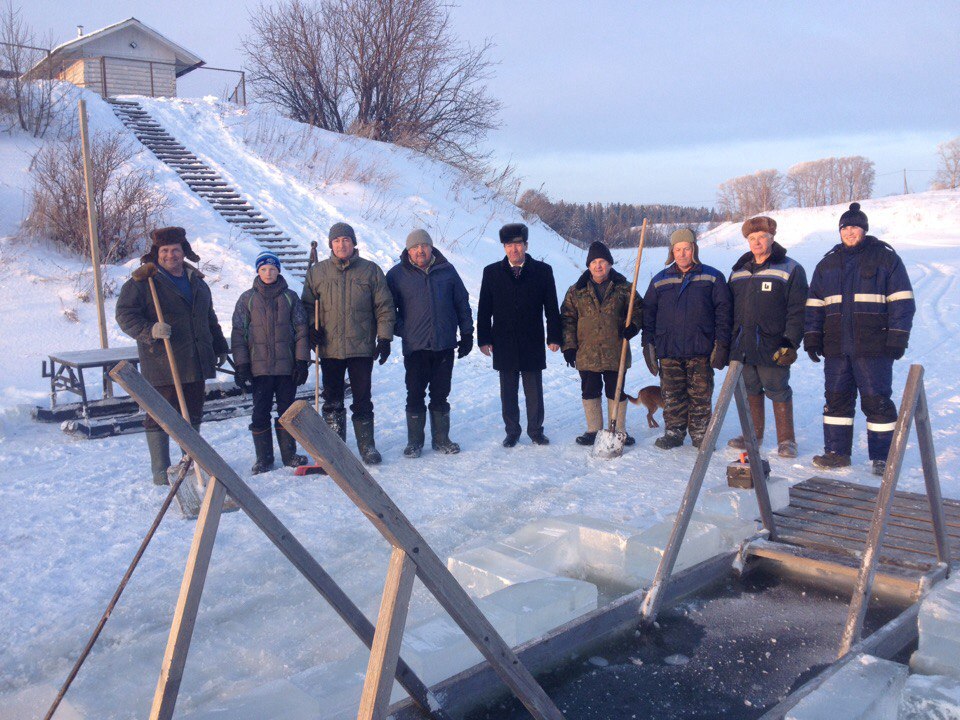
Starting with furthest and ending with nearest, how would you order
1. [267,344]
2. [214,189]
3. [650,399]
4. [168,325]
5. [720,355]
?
[214,189] → [650,399] → [720,355] → [267,344] → [168,325]

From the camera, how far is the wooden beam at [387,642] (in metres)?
1.99

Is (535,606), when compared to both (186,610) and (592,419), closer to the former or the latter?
(186,610)

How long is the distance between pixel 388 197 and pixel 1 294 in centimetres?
861

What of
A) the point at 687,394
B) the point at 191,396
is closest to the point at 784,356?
the point at 687,394

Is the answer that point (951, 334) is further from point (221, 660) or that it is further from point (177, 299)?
point (221, 660)

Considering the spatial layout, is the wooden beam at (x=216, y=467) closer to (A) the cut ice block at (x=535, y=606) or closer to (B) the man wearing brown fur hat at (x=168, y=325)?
(A) the cut ice block at (x=535, y=606)

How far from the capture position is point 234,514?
5262mm

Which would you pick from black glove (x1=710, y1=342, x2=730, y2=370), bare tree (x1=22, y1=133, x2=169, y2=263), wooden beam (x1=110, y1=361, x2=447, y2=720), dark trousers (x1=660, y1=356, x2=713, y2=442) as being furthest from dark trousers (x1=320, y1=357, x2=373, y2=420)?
bare tree (x1=22, y1=133, x2=169, y2=263)

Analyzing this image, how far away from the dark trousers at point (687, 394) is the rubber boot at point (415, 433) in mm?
2075

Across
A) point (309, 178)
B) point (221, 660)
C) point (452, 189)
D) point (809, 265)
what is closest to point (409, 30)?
point (452, 189)

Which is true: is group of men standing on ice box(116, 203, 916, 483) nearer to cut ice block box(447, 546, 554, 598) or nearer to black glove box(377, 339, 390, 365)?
black glove box(377, 339, 390, 365)

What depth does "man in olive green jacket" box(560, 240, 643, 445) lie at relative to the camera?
6887 mm

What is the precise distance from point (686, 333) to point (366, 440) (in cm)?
271

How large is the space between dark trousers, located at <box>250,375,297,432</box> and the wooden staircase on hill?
22.1 feet
